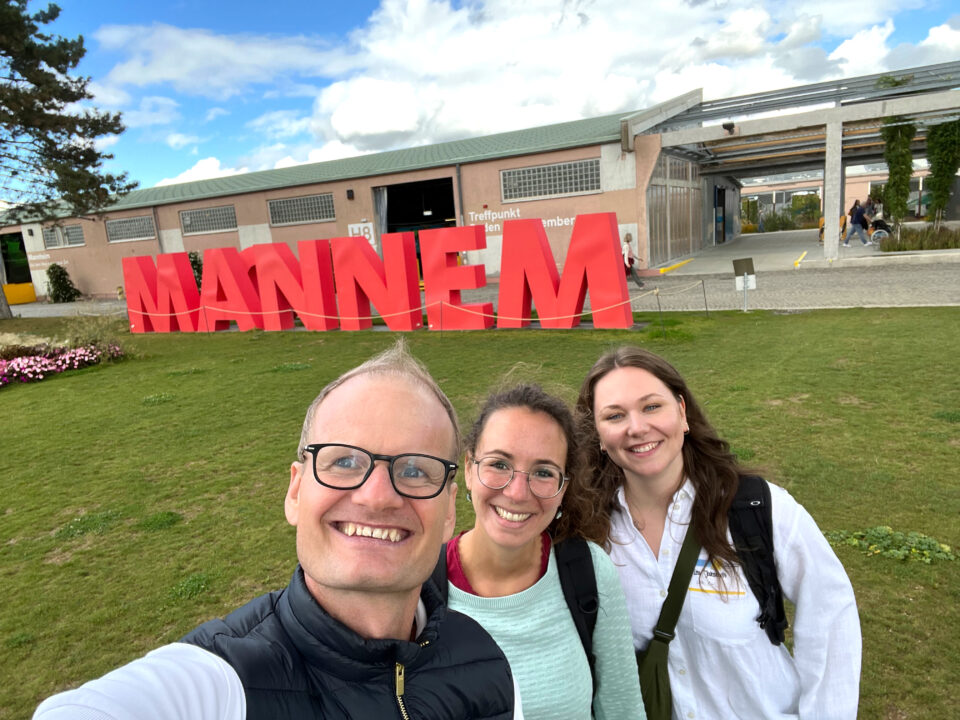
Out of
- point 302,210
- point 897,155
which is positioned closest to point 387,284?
point 302,210

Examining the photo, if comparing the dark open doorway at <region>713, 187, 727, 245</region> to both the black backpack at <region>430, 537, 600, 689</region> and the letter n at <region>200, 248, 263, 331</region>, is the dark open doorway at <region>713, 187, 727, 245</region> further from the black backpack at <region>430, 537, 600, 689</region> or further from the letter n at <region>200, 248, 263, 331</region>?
the black backpack at <region>430, 537, 600, 689</region>

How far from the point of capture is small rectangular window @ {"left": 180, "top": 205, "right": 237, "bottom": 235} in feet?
89.9

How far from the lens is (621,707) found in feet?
6.07

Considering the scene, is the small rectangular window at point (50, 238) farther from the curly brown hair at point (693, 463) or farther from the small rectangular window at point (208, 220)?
the curly brown hair at point (693, 463)

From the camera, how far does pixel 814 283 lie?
16172 millimetres

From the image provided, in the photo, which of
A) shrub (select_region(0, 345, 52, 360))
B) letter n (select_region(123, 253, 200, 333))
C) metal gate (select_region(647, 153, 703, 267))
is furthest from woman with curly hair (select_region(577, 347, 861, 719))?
metal gate (select_region(647, 153, 703, 267))

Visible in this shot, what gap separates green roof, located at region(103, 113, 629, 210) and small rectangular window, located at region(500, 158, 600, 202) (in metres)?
0.68

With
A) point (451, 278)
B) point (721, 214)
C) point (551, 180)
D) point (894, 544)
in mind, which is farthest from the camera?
point (721, 214)

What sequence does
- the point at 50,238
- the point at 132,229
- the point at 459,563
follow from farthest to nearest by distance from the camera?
the point at 50,238, the point at 132,229, the point at 459,563

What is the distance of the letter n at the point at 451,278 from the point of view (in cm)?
1273

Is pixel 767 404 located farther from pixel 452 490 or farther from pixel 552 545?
pixel 452 490

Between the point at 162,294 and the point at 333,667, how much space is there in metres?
17.5

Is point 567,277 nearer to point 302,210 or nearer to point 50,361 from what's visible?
point 50,361

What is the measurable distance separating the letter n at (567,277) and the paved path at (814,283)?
677 millimetres
